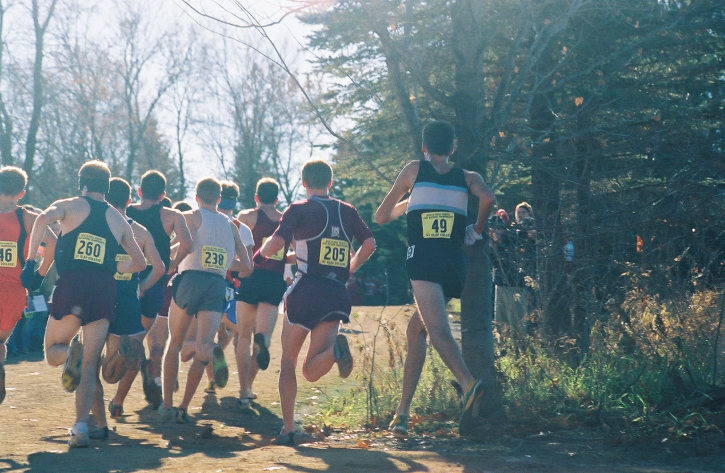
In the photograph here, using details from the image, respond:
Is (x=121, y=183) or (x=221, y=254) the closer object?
(x=121, y=183)

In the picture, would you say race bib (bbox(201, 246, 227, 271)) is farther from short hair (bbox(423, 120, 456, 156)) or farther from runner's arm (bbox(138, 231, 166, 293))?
short hair (bbox(423, 120, 456, 156))

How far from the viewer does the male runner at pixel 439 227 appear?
5832 mm

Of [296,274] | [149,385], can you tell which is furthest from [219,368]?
[296,274]

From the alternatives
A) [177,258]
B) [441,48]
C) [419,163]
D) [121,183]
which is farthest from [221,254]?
[441,48]

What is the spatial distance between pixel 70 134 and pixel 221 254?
102 ft

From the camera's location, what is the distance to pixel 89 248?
233 inches

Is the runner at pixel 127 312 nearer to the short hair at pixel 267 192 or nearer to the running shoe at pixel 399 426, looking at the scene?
the short hair at pixel 267 192

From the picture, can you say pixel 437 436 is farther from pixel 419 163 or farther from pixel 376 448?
pixel 419 163

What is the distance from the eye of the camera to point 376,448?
5.82m

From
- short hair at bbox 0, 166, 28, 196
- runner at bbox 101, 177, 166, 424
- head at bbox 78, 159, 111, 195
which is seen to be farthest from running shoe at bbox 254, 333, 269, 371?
short hair at bbox 0, 166, 28, 196

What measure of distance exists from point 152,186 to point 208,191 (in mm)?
588

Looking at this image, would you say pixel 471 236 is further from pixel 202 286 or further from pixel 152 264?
pixel 152 264

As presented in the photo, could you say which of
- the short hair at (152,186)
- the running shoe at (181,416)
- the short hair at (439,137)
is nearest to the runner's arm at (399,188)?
the short hair at (439,137)

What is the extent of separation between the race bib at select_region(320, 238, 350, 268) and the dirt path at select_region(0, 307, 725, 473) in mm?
1367
